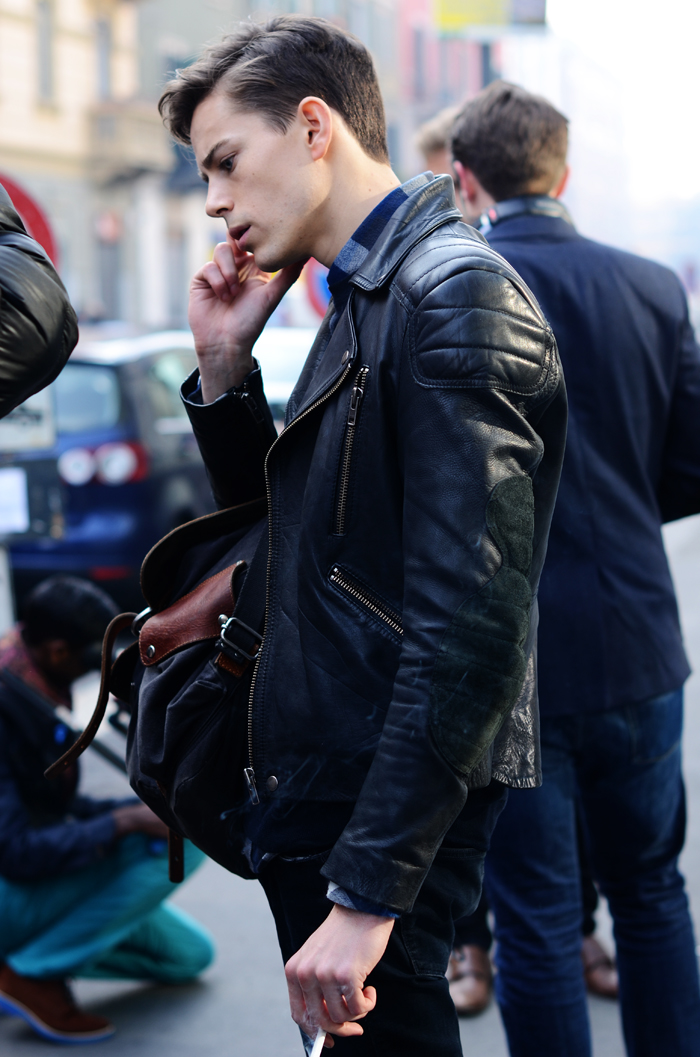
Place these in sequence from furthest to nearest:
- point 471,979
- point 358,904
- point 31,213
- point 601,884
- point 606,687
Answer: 1. point 31,213
2. point 471,979
3. point 601,884
4. point 606,687
5. point 358,904

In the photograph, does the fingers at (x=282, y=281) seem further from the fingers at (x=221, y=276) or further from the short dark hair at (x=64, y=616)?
the short dark hair at (x=64, y=616)

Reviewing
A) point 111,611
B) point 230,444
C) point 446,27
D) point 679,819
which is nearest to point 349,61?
point 230,444

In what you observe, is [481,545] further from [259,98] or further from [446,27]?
[446,27]

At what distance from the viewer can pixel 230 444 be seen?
1.83 meters

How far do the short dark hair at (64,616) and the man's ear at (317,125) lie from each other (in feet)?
6.19

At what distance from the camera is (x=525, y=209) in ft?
7.68

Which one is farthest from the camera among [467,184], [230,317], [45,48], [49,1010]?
[45,48]

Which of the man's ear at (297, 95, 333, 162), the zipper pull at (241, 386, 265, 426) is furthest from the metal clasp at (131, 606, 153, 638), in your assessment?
the man's ear at (297, 95, 333, 162)

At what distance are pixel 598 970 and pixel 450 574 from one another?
214cm

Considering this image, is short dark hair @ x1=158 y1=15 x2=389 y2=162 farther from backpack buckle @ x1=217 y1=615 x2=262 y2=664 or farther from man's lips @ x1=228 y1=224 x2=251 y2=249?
backpack buckle @ x1=217 y1=615 x2=262 y2=664

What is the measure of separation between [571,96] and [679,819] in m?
31.7

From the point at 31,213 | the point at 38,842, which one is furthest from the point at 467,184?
the point at 31,213

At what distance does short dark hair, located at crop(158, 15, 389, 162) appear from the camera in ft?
5.07

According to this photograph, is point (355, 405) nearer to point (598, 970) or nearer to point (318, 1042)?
point (318, 1042)
